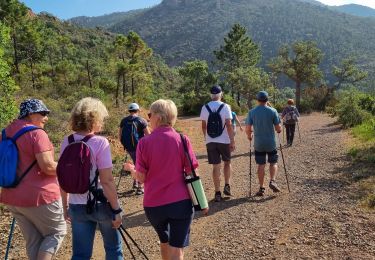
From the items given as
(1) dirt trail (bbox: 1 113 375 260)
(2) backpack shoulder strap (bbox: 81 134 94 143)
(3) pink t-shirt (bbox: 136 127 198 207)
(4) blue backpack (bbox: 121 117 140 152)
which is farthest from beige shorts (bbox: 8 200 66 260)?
(4) blue backpack (bbox: 121 117 140 152)

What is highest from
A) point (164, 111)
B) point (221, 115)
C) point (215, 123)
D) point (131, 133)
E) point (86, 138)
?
point (164, 111)

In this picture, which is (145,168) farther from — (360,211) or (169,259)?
(360,211)

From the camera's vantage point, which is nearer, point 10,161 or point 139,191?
point 10,161

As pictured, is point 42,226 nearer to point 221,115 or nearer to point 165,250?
point 165,250

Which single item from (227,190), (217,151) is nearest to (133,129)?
(217,151)

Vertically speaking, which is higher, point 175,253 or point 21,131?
point 21,131

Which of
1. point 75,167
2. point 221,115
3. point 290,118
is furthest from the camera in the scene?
point 290,118

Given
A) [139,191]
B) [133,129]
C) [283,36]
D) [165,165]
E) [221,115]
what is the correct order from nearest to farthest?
1. [165,165]
2. [221,115]
3. [133,129]
4. [139,191]
5. [283,36]

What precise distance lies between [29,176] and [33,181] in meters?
0.05

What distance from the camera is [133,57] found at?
3297cm

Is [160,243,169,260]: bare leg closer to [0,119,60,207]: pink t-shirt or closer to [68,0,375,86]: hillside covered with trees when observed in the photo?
[0,119,60,207]: pink t-shirt

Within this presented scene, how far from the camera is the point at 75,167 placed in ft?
9.95

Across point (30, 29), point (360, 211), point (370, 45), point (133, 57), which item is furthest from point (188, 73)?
point (370, 45)

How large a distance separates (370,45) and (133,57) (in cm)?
13598
